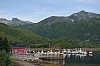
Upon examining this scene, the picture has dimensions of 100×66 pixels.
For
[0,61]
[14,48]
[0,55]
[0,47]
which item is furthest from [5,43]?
[14,48]

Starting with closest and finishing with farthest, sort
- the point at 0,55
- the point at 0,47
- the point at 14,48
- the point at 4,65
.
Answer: the point at 4,65 < the point at 0,55 < the point at 0,47 < the point at 14,48

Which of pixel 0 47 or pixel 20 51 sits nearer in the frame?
pixel 0 47

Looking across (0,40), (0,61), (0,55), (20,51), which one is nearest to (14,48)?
(20,51)

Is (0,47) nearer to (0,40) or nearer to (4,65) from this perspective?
(0,40)

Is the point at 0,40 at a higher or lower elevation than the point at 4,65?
higher

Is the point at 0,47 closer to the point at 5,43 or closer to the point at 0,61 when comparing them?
the point at 5,43

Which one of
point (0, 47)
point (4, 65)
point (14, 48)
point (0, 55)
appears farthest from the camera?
point (14, 48)

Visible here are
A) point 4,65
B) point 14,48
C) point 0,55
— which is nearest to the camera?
point 4,65

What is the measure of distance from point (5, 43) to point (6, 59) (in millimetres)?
40067

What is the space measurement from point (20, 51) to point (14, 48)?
4038mm

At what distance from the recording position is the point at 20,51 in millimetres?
170750

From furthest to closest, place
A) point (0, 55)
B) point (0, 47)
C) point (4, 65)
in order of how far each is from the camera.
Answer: point (0, 47) < point (0, 55) < point (4, 65)

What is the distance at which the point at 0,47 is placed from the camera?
4021 inches

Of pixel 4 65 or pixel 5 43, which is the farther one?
pixel 5 43
